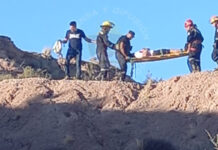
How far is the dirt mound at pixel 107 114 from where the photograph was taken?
23.5m

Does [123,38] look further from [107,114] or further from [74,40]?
[107,114]

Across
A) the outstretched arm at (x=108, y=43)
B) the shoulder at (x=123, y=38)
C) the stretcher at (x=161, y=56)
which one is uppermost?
the shoulder at (x=123, y=38)

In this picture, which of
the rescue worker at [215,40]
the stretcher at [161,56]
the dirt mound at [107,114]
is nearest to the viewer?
the dirt mound at [107,114]

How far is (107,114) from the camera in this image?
2477 centimetres

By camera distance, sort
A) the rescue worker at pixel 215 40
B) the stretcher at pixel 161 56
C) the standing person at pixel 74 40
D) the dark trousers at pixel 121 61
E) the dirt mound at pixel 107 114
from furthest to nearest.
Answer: the dark trousers at pixel 121 61, the standing person at pixel 74 40, the stretcher at pixel 161 56, the rescue worker at pixel 215 40, the dirt mound at pixel 107 114

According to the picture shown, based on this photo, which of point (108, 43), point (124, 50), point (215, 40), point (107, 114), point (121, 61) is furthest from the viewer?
point (121, 61)

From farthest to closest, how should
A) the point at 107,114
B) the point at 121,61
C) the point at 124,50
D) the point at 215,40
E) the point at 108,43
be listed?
1. the point at 121,61
2. the point at 124,50
3. the point at 108,43
4. the point at 215,40
5. the point at 107,114

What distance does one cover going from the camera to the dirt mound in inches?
926

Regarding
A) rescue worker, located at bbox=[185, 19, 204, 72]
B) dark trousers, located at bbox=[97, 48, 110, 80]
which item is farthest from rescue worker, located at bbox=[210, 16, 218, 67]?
dark trousers, located at bbox=[97, 48, 110, 80]

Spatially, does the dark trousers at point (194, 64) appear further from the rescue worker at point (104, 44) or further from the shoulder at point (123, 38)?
the rescue worker at point (104, 44)

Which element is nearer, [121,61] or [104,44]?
[104,44]

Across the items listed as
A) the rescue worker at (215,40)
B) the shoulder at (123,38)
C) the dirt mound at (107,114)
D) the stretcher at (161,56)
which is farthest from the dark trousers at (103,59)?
the rescue worker at (215,40)

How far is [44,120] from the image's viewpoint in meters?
24.6

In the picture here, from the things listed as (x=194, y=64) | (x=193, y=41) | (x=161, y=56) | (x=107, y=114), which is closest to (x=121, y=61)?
(x=161, y=56)
